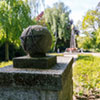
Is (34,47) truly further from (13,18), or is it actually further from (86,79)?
(13,18)

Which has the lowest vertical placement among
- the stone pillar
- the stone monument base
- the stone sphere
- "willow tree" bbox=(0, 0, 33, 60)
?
the stone pillar

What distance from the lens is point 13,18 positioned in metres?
10.3

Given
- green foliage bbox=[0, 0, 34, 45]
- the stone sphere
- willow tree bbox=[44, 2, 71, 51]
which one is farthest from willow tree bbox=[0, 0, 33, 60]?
willow tree bbox=[44, 2, 71, 51]

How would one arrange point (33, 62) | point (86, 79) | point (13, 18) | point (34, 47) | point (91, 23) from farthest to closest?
point (91, 23) < point (13, 18) < point (86, 79) < point (34, 47) < point (33, 62)

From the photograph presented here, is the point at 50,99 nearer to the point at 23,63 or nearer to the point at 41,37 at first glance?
the point at 23,63

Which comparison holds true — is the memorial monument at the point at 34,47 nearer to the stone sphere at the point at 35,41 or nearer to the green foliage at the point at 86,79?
the stone sphere at the point at 35,41

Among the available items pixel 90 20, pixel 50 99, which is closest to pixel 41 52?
pixel 50 99

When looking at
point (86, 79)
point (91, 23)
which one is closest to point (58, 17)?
point (91, 23)

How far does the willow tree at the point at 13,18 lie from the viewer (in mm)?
9953

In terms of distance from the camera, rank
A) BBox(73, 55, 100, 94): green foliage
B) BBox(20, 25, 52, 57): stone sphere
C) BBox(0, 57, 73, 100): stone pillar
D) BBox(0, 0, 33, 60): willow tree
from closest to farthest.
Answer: BBox(0, 57, 73, 100): stone pillar
BBox(20, 25, 52, 57): stone sphere
BBox(73, 55, 100, 94): green foliage
BBox(0, 0, 33, 60): willow tree

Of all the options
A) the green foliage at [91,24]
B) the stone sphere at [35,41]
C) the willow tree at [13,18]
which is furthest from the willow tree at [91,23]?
the stone sphere at [35,41]

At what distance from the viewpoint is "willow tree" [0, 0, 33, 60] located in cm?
995

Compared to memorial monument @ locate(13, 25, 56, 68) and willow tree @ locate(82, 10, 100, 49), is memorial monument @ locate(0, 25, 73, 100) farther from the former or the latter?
willow tree @ locate(82, 10, 100, 49)

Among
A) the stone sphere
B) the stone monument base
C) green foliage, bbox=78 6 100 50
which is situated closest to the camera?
the stone monument base
